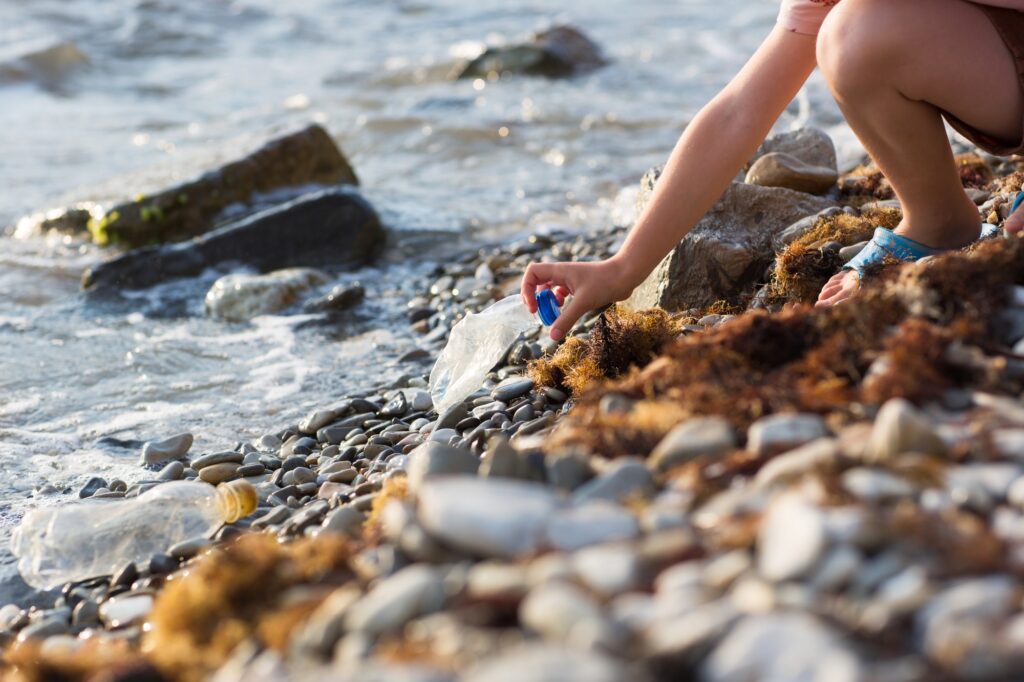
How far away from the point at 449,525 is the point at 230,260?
474 centimetres

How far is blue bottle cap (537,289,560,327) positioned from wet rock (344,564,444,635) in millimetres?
1364

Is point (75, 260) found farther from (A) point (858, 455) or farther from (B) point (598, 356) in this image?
(A) point (858, 455)

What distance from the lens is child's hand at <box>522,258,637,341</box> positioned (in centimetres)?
291

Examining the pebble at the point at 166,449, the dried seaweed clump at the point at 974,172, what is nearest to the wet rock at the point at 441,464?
the pebble at the point at 166,449

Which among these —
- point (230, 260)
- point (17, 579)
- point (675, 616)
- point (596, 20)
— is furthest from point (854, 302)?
point (596, 20)

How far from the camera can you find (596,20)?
563 inches

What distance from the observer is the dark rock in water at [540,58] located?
11.3 m

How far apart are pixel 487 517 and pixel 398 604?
7.6 inches

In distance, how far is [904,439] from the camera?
1.84 meters

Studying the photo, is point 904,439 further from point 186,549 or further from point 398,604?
point 186,549

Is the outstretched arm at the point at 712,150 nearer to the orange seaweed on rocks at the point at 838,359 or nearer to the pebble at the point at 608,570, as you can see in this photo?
the orange seaweed on rocks at the point at 838,359

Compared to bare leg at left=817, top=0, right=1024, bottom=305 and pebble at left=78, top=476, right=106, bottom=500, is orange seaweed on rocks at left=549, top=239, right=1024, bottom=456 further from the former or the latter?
pebble at left=78, top=476, right=106, bottom=500

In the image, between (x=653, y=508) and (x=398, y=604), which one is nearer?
(x=398, y=604)

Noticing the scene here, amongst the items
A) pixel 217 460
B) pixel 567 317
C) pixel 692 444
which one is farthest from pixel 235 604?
pixel 217 460
